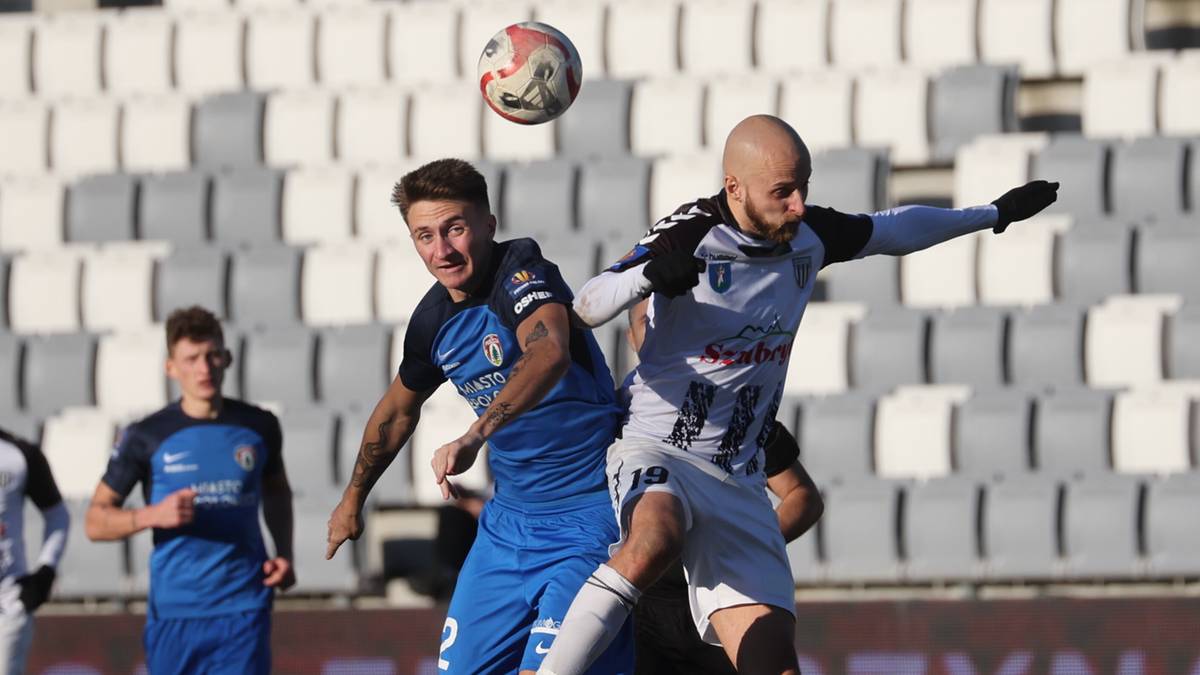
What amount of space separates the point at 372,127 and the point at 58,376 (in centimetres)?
298

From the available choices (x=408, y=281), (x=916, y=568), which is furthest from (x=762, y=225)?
(x=408, y=281)

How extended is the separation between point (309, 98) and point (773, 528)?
951 centimetres

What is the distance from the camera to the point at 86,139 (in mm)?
14883

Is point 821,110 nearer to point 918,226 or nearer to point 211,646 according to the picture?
point 211,646

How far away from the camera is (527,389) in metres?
5.27

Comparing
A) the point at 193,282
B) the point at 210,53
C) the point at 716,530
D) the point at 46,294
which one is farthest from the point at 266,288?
the point at 716,530

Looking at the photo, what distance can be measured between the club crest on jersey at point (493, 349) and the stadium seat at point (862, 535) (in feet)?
18.8

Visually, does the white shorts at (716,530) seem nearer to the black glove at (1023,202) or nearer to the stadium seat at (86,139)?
the black glove at (1023,202)

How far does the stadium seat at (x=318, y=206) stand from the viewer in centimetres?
1389

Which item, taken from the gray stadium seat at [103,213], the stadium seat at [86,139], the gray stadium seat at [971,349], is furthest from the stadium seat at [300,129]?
the gray stadium seat at [971,349]

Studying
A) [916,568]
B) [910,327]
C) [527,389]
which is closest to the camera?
[527,389]

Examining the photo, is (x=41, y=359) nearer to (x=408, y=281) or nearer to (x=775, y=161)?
(x=408, y=281)

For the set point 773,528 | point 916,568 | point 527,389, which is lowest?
point 916,568

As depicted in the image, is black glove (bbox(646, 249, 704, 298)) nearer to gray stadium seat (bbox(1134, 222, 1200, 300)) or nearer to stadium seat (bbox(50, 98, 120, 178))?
gray stadium seat (bbox(1134, 222, 1200, 300))
